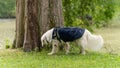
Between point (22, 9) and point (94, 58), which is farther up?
point (22, 9)

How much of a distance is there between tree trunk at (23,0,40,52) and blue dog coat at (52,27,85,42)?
1.00 metres

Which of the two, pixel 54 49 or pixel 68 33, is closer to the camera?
pixel 68 33

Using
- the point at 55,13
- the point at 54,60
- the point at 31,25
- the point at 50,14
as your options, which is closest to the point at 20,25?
the point at 31,25

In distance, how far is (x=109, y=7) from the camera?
1745cm

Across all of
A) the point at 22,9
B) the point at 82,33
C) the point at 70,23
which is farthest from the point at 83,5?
the point at 82,33

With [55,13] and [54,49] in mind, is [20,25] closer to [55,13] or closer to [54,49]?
[55,13]

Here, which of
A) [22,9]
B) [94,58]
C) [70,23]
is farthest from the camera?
[70,23]

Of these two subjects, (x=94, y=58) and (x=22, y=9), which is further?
(x=22, y=9)

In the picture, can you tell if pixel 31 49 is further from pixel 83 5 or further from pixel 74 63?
pixel 83 5

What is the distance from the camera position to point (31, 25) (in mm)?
11516

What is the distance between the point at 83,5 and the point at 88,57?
5.99 m

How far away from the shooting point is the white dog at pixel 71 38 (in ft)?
34.8

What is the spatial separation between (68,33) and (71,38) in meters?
0.17

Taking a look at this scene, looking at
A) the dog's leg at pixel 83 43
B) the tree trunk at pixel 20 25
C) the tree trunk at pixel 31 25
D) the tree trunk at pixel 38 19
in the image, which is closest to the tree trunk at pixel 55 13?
the tree trunk at pixel 38 19
